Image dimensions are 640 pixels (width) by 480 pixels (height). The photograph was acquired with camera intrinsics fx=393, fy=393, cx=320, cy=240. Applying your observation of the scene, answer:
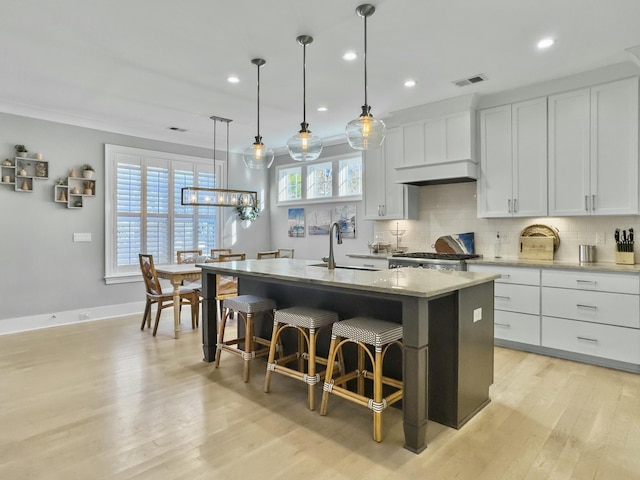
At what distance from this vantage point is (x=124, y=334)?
185 inches

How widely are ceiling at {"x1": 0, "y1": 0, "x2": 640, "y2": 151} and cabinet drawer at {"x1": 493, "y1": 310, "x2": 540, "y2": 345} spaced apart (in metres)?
2.41

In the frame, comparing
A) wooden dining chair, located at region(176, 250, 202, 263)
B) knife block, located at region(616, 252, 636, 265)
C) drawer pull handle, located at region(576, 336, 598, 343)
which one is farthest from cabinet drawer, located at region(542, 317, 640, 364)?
wooden dining chair, located at region(176, 250, 202, 263)

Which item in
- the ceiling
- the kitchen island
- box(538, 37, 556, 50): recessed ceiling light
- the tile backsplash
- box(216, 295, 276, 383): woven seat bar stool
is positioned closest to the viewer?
the kitchen island

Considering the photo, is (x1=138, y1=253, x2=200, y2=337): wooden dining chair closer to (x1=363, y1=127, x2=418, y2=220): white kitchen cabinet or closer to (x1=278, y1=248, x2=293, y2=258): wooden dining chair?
(x1=278, y1=248, x2=293, y2=258): wooden dining chair

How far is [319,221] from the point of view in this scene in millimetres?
6863

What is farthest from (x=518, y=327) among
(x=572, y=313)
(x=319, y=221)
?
(x=319, y=221)

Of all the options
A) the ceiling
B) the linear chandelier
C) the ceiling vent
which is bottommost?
the linear chandelier

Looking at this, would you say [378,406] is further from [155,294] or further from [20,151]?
[20,151]

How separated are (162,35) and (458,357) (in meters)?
3.17

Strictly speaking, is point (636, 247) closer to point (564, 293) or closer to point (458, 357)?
point (564, 293)

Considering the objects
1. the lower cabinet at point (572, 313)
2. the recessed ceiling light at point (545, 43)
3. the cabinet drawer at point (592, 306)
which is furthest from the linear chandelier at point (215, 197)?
the cabinet drawer at point (592, 306)

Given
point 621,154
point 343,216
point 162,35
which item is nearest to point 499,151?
point 621,154

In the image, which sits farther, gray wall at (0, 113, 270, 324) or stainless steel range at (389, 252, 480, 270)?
gray wall at (0, 113, 270, 324)

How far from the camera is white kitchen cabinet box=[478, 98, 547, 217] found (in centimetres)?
415
